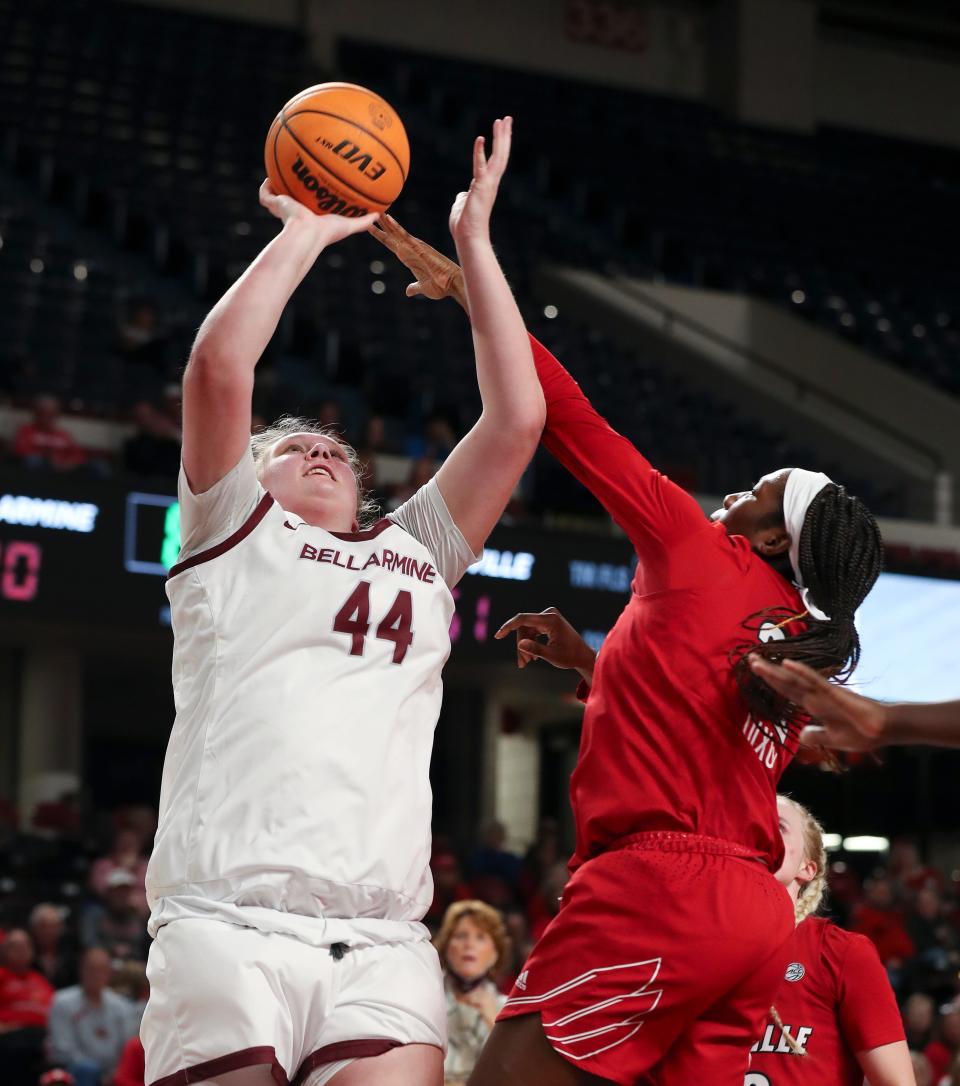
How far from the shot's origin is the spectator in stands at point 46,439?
10.9 m

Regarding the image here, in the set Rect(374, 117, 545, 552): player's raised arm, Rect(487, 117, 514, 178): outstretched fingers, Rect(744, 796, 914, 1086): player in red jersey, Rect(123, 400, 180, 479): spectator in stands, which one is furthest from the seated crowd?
Rect(487, 117, 514, 178): outstretched fingers

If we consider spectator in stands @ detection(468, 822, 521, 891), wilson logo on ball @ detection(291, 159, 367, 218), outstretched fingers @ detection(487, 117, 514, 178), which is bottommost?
spectator in stands @ detection(468, 822, 521, 891)

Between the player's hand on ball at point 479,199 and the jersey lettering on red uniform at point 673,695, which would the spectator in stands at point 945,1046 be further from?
the player's hand on ball at point 479,199

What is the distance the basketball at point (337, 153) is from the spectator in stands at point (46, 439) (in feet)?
25.8

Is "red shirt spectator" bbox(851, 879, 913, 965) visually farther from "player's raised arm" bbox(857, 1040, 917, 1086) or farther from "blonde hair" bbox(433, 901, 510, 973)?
"player's raised arm" bbox(857, 1040, 917, 1086)

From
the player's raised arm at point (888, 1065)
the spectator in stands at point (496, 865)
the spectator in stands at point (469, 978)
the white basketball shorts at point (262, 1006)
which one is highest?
the white basketball shorts at point (262, 1006)

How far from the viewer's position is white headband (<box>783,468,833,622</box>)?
2895 millimetres

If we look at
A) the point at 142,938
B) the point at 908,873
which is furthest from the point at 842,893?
the point at 142,938

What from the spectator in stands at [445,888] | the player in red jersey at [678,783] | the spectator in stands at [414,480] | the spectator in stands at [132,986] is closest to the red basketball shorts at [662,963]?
the player in red jersey at [678,783]

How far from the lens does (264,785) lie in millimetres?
2434

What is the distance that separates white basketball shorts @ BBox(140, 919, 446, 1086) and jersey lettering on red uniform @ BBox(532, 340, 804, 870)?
1.88 feet

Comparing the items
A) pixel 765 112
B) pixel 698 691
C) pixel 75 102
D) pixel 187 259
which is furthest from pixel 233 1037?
pixel 765 112

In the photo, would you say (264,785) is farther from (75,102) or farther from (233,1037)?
(75,102)

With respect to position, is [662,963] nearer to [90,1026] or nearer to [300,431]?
[300,431]
